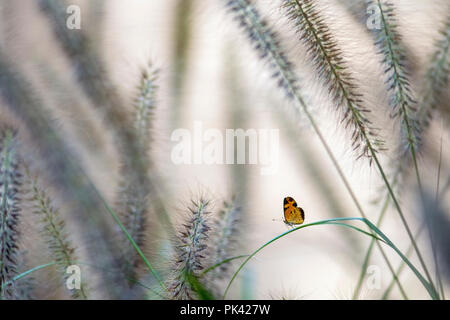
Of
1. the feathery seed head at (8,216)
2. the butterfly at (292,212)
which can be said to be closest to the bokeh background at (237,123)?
the butterfly at (292,212)

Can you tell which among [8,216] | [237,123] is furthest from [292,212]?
[8,216]

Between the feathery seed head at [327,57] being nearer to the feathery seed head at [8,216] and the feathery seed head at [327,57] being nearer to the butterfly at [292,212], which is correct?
the butterfly at [292,212]

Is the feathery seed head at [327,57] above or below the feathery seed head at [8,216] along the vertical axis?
above

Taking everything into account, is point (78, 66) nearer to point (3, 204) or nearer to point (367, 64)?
point (3, 204)

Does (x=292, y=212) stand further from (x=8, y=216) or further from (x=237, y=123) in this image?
(x=8, y=216)

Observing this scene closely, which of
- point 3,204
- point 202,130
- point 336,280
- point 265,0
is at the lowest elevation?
point 336,280

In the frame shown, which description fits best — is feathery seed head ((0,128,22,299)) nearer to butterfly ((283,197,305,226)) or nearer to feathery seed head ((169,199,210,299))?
feathery seed head ((169,199,210,299))

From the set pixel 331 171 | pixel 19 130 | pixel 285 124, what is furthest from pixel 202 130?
pixel 19 130

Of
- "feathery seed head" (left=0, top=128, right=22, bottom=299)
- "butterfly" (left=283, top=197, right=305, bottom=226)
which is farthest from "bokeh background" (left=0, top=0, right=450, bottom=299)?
"feathery seed head" (left=0, top=128, right=22, bottom=299)
